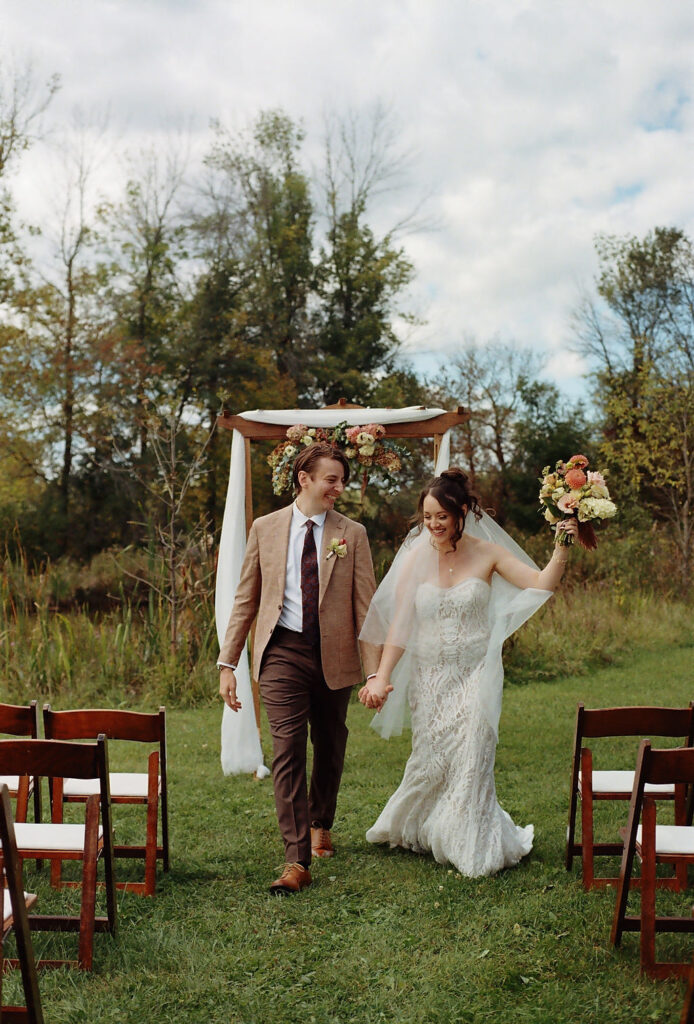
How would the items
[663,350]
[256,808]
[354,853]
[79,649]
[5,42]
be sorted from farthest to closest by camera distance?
[663,350]
[5,42]
[79,649]
[256,808]
[354,853]

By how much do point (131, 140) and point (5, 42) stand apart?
184 inches

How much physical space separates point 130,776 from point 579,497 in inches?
100

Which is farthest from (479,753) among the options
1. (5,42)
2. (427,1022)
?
(5,42)

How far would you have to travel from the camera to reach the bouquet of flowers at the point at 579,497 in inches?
172

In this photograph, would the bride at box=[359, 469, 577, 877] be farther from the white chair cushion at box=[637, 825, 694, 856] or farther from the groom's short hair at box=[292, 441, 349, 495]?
the white chair cushion at box=[637, 825, 694, 856]

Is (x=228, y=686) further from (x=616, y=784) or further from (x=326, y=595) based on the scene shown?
(x=616, y=784)

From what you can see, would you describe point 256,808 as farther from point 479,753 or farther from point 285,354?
point 285,354

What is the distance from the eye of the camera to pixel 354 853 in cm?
505

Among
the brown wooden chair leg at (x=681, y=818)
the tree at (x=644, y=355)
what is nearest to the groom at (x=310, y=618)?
the brown wooden chair leg at (x=681, y=818)

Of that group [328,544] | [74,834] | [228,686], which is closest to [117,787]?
[228,686]

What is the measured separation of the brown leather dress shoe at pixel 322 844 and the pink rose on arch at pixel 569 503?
6.78 ft

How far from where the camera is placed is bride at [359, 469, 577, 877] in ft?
15.5

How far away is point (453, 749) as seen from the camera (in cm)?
479

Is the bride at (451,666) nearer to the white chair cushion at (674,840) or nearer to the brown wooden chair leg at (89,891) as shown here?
the white chair cushion at (674,840)
